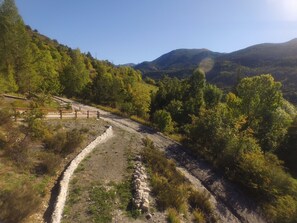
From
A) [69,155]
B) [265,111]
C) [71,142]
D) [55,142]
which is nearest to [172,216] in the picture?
[69,155]

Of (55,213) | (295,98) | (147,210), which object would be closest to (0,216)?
(55,213)

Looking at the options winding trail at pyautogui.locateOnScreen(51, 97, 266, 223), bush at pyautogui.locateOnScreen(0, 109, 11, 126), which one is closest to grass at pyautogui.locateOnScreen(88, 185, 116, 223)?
winding trail at pyautogui.locateOnScreen(51, 97, 266, 223)

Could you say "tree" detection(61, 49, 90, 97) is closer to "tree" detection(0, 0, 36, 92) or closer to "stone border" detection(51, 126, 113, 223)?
"tree" detection(0, 0, 36, 92)

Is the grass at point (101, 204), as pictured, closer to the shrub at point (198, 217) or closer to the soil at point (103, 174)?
the soil at point (103, 174)

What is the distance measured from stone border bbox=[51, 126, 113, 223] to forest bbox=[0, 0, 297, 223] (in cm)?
433

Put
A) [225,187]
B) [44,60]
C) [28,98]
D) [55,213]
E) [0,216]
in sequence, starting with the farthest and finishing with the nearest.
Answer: [44,60], [28,98], [225,187], [55,213], [0,216]

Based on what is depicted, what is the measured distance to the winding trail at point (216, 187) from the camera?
21.4 metres

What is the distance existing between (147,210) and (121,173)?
15.5 ft

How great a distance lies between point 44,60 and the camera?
47375mm

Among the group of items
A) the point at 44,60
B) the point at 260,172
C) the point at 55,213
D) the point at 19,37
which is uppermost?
the point at 19,37

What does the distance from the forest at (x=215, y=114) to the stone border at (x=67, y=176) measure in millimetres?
4329

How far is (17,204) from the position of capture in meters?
11.5

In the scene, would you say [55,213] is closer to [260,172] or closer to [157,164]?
[157,164]

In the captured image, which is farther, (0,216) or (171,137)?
(171,137)
